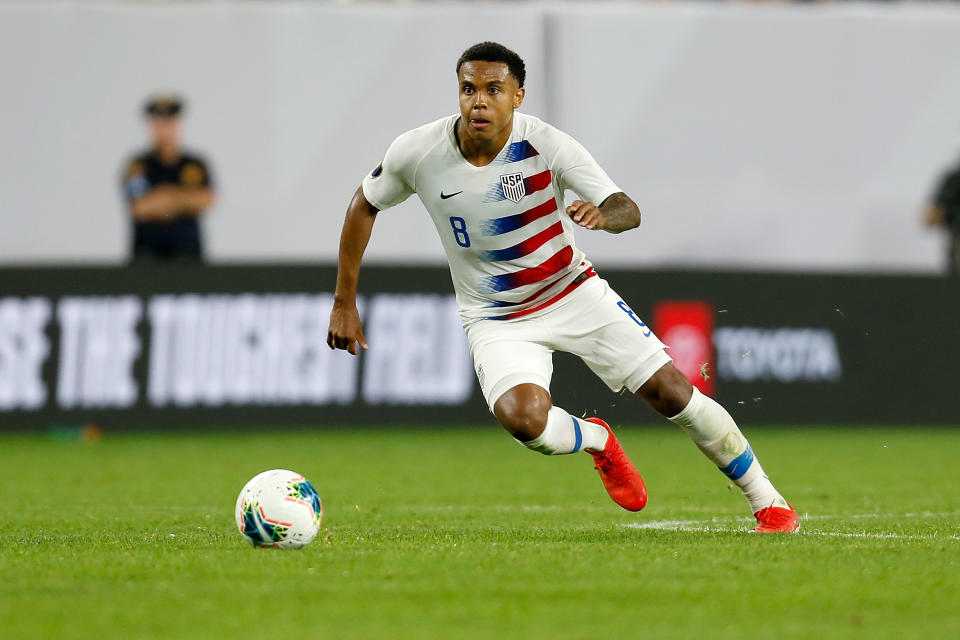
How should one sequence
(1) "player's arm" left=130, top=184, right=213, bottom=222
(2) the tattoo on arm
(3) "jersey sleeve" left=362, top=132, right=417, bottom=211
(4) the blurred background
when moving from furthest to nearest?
(1) "player's arm" left=130, top=184, right=213, bottom=222 → (4) the blurred background → (3) "jersey sleeve" left=362, top=132, right=417, bottom=211 → (2) the tattoo on arm

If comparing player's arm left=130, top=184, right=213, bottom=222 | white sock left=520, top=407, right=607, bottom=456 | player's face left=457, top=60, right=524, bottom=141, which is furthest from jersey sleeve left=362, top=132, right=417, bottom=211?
player's arm left=130, top=184, right=213, bottom=222

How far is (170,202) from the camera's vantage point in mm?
15484

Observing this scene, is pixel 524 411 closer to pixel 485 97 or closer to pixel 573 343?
pixel 573 343

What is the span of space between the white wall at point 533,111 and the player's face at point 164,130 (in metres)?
2.07

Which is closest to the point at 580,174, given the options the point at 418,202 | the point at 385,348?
the point at 385,348

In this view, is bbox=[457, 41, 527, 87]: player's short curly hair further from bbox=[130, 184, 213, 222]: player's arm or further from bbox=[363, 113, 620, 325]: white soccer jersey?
bbox=[130, 184, 213, 222]: player's arm

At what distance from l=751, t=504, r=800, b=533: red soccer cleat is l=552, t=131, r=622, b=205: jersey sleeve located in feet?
5.21

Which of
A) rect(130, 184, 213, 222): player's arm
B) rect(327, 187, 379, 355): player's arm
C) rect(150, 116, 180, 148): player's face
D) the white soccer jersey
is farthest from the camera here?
rect(130, 184, 213, 222): player's arm

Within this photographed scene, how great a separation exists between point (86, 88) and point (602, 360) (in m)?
11.3

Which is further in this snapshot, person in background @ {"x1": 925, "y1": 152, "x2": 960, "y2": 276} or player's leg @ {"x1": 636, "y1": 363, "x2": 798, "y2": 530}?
person in background @ {"x1": 925, "y1": 152, "x2": 960, "y2": 276}

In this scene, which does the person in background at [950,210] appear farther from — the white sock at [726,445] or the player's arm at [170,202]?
the white sock at [726,445]

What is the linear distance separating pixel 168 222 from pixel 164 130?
0.88m

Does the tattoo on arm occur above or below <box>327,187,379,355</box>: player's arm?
above

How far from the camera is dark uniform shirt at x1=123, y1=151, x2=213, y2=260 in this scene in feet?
50.7
